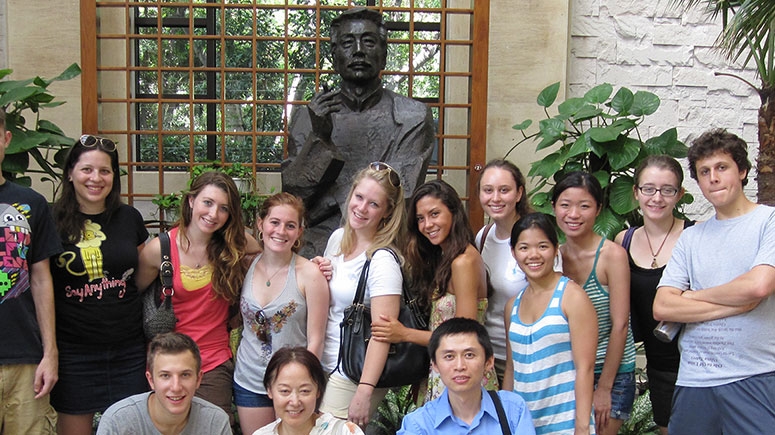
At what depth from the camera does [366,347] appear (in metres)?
2.71

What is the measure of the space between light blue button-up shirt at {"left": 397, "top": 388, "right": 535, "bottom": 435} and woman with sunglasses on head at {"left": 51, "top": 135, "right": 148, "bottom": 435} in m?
1.09

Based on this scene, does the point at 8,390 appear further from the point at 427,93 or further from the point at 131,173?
the point at 427,93

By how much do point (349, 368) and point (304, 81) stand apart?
3298 millimetres

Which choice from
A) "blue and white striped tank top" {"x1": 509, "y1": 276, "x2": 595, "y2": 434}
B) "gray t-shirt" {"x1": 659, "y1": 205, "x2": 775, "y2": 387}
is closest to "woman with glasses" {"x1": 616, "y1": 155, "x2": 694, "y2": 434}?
"gray t-shirt" {"x1": 659, "y1": 205, "x2": 775, "y2": 387}

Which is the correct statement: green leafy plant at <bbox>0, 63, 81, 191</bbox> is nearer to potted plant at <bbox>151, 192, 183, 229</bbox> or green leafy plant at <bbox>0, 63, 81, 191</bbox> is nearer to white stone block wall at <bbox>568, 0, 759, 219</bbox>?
potted plant at <bbox>151, 192, 183, 229</bbox>

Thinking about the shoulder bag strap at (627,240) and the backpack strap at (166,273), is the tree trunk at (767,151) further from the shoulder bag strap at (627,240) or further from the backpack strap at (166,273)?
the backpack strap at (166,273)

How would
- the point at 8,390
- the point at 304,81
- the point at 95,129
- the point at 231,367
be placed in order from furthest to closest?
1. the point at 304,81
2. the point at 95,129
3. the point at 231,367
4. the point at 8,390

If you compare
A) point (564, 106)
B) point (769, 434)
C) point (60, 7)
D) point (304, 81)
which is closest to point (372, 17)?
point (564, 106)

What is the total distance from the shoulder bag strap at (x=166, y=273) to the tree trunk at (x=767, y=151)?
246cm

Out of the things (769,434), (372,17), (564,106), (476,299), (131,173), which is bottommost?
(769,434)

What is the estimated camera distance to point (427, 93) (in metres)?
5.76

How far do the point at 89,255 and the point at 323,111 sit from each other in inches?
56.5

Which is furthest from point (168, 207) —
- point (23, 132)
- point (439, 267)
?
point (439, 267)

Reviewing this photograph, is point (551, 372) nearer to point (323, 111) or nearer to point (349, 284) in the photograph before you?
point (349, 284)
